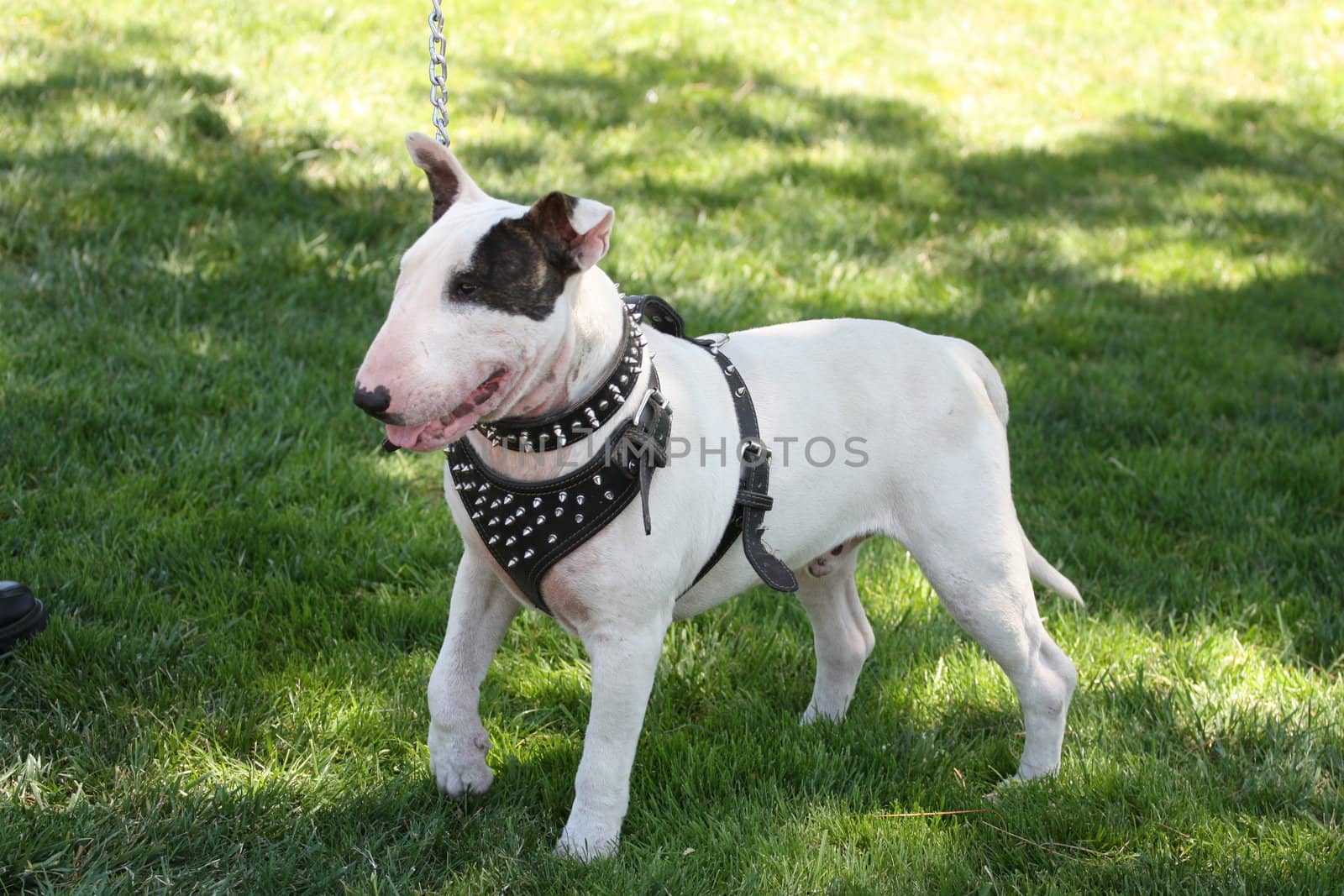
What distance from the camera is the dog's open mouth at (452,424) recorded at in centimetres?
230

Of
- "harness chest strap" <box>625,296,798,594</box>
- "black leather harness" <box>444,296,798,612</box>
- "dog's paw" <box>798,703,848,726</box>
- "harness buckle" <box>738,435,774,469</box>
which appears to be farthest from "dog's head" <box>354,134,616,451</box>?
"dog's paw" <box>798,703,848,726</box>

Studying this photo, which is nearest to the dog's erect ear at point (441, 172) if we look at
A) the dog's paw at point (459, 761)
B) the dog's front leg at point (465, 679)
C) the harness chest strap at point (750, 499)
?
the harness chest strap at point (750, 499)

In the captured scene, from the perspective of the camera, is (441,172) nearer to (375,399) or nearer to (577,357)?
(577,357)

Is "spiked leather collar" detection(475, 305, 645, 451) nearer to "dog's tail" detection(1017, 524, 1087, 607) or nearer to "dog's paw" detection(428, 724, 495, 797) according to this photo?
"dog's paw" detection(428, 724, 495, 797)

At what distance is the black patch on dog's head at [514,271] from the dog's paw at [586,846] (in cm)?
120

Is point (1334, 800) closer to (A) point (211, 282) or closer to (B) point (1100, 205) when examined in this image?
(A) point (211, 282)

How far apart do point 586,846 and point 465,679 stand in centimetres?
48

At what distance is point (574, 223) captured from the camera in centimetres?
235

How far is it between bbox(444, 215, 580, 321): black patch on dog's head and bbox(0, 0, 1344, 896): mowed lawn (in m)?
1.25

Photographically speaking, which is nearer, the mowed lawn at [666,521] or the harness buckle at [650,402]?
the harness buckle at [650,402]

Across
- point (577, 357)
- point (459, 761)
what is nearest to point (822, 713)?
point (459, 761)

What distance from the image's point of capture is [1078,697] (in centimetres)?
362

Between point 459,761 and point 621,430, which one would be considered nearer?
point 621,430

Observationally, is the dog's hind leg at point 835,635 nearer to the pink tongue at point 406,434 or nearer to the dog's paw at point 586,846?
the dog's paw at point 586,846
